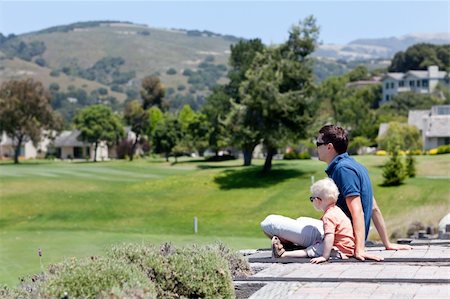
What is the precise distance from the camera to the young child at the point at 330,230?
8.28 meters

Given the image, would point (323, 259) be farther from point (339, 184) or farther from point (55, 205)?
point (55, 205)

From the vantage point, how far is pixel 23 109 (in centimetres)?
8925

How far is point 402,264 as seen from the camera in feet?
26.3

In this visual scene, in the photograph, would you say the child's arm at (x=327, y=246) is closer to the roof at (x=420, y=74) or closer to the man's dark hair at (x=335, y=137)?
the man's dark hair at (x=335, y=137)

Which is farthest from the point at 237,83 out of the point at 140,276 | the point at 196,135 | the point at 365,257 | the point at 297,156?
the point at 140,276

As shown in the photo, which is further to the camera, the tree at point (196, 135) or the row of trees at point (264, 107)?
the tree at point (196, 135)

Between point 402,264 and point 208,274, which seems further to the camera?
point 402,264

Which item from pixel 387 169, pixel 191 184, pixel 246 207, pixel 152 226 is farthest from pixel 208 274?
pixel 191 184

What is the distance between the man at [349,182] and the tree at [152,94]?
109117 millimetres

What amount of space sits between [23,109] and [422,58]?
103m

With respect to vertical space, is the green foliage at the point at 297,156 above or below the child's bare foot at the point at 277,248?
below

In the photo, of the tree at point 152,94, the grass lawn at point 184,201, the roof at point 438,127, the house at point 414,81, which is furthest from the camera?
the house at point 414,81

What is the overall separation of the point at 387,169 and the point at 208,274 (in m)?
36.4

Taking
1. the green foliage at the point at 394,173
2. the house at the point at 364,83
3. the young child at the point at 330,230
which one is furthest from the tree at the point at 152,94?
the young child at the point at 330,230
